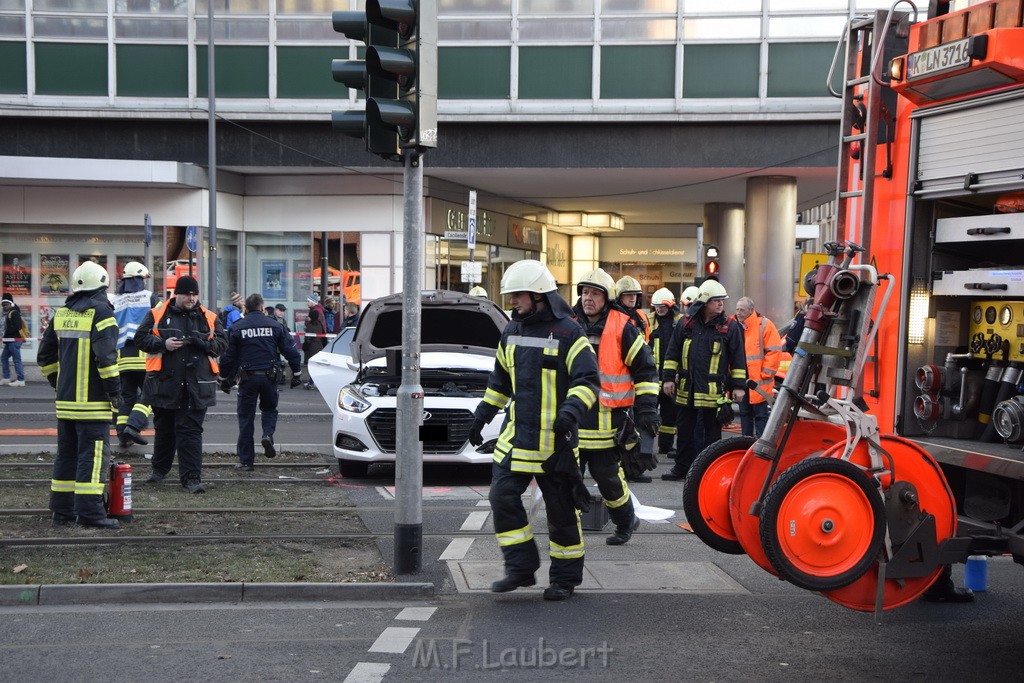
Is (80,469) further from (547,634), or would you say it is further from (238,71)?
(238,71)

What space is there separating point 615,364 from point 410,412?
5.85ft

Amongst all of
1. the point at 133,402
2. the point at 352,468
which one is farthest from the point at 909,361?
the point at 133,402

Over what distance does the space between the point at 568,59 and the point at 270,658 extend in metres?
19.1

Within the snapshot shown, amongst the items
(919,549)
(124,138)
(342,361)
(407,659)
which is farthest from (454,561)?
(124,138)

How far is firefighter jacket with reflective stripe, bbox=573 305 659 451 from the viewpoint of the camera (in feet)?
24.7

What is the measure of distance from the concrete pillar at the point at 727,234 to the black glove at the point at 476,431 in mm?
21905

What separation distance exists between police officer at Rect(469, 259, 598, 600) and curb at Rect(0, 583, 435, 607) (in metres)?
0.61

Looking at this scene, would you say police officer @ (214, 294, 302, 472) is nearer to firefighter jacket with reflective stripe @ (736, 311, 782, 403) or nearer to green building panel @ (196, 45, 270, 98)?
firefighter jacket with reflective stripe @ (736, 311, 782, 403)

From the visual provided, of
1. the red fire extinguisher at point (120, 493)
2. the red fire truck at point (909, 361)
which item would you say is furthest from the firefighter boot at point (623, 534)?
the red fire extinguisher at point (120, 493)

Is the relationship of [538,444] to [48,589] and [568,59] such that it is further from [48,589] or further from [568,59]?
[568,59]

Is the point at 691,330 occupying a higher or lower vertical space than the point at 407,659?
higher

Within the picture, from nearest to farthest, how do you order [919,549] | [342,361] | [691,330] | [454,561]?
[919,549], [454,561], [691,330], [342,361]

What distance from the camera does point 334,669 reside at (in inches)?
213

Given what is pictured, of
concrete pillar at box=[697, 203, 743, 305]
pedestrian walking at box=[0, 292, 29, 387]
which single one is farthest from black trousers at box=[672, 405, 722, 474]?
concrete pillar at box=[697, 203, 743, 305]
